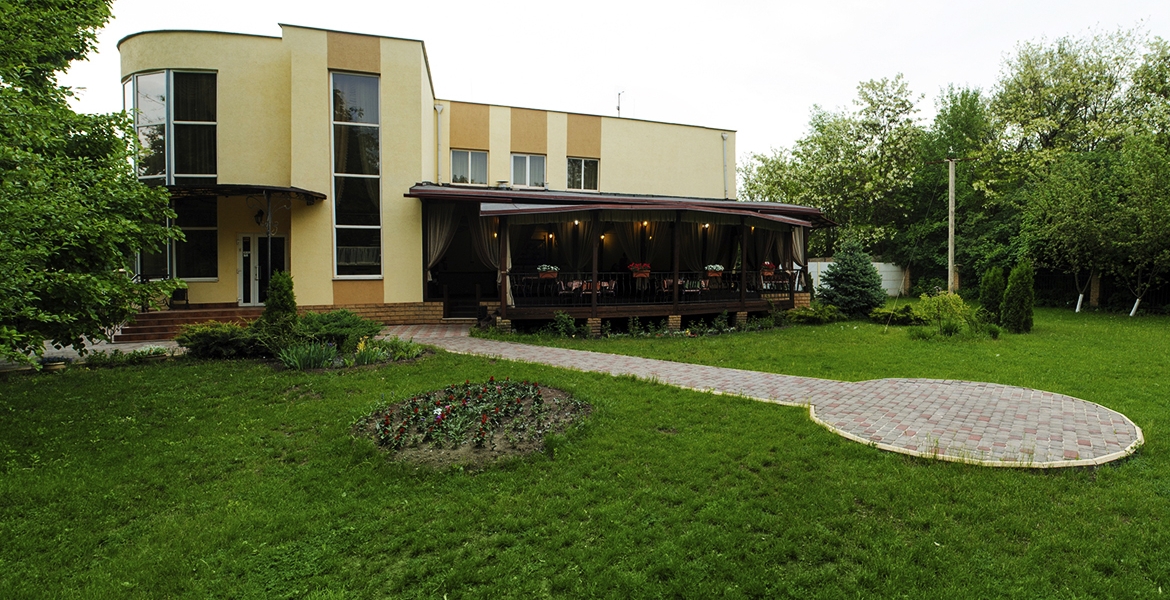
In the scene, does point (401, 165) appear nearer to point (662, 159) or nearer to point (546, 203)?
point (546, 203)

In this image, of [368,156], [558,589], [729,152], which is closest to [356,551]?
[558,589]

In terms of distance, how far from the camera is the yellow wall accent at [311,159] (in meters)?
13.2

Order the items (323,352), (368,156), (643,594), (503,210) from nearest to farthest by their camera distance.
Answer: (643,594) < (323,352) < (503,210) < (368,156)

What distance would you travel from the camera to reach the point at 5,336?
3.96m

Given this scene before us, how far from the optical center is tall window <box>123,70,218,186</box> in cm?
1334

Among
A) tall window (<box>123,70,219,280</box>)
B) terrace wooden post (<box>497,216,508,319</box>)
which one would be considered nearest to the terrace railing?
terrace wooden post (<box>497,216,508,319</box>)

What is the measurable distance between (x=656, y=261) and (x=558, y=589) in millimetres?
15521

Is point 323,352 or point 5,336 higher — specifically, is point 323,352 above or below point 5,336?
below

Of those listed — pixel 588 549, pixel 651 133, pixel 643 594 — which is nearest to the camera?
pixel 643 594

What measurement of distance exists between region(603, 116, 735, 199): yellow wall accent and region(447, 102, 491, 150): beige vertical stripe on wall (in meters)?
4.37

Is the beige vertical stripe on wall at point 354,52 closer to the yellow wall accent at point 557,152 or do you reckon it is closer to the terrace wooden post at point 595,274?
the yellow wall accent at point 557,152

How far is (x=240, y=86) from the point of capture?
13.7 meters

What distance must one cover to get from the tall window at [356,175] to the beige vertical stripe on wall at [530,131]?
204 inches

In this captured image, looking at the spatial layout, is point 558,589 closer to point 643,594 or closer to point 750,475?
point 643,594
